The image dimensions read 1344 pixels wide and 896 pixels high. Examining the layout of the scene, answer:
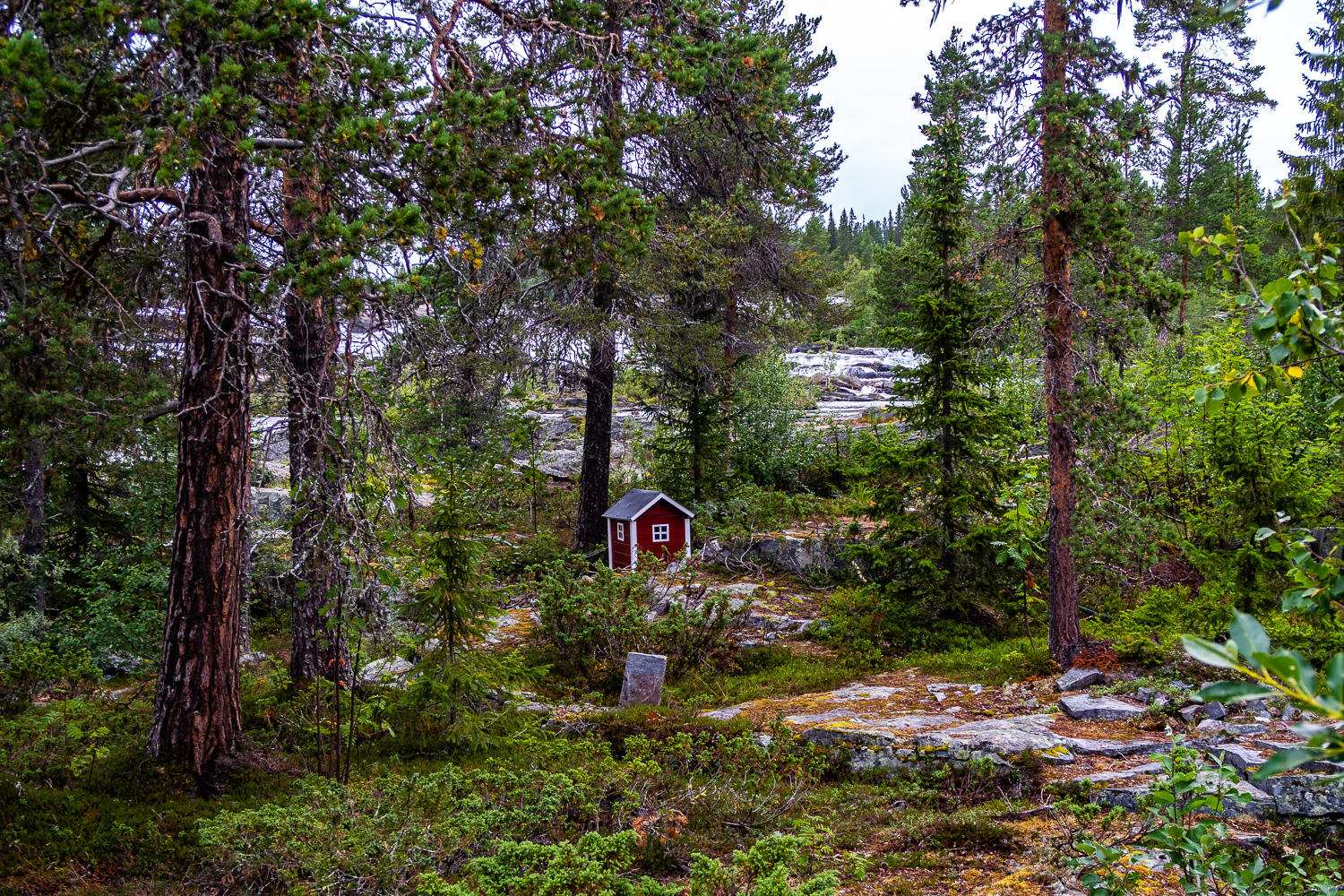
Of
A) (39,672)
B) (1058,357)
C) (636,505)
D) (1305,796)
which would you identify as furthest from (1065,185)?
(39,672)

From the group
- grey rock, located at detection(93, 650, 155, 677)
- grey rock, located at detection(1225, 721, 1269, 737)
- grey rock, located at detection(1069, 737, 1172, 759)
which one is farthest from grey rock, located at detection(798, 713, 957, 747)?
grey rock, located at detection(93, 650, 155, 677)

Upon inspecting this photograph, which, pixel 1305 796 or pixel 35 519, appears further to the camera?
pixel 35 519

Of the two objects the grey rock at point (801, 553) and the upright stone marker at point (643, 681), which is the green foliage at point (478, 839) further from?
the grey rock at point (801, 553)

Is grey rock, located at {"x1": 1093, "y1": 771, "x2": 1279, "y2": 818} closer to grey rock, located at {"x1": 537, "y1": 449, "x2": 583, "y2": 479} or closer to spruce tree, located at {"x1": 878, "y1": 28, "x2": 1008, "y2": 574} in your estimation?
spruce tree, located at {"x1": 878, "y1": 28, "x2": 1008, "y2": 574}

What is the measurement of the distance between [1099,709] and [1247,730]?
1299mm

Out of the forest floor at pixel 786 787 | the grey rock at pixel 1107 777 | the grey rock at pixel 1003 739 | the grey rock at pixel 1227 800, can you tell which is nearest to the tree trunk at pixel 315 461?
the forest floor at pixel 786 787

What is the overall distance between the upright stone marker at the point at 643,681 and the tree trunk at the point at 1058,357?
14.1 feet

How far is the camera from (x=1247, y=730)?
5.53 metres

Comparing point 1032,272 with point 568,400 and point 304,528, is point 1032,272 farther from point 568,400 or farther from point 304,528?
point 568,400

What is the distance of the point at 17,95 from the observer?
327cm

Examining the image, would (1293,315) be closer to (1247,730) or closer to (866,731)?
(1247,730)

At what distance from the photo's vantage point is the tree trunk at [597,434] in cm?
1310

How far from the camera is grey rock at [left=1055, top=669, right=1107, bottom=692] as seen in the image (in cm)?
762

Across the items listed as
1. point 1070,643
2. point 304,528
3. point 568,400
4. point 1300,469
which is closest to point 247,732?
point 304,528
